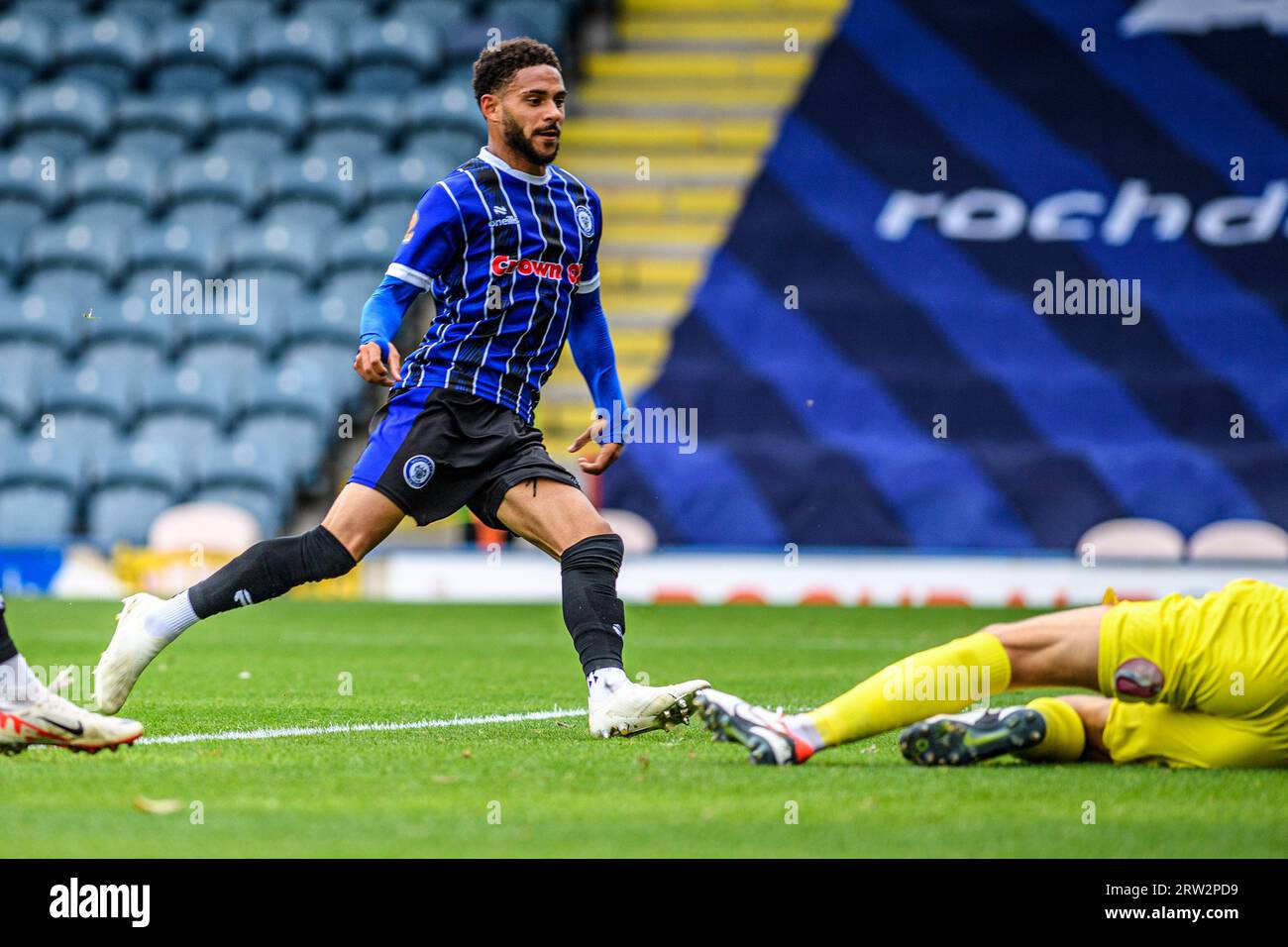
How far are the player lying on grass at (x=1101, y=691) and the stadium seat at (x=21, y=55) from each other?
16707 mm

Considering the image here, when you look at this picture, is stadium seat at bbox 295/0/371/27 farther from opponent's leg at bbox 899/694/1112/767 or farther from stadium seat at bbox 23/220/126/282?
opponent's leg at bbox 899/694/1112/767

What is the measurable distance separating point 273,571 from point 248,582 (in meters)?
0.09

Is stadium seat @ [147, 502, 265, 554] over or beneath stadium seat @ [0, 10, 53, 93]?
beneath

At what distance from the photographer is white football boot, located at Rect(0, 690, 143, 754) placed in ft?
15.3

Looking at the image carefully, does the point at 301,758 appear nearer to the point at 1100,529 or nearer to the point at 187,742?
the point at 187,742

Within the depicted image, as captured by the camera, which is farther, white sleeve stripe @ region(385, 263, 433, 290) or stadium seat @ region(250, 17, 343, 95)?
stadium seat @ region(250, 17, 343, 95)

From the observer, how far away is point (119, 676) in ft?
17.4

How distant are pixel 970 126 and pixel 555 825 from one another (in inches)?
575

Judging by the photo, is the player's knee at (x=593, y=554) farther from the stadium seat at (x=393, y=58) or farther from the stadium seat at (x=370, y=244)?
the stadium seat at (x=393, y=58)

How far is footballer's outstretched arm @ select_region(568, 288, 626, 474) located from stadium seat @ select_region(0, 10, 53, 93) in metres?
15.1

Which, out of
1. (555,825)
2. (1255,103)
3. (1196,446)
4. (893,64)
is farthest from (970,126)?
(555,825)

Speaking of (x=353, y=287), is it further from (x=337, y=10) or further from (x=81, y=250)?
(x=337, y=10)

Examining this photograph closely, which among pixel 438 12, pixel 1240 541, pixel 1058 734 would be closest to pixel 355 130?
pixel 438 12

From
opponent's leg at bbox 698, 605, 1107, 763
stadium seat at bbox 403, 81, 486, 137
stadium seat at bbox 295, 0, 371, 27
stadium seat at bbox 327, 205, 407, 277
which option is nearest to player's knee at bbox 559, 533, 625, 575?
opponent's leg at bbox 698, 605, 1107, 763
